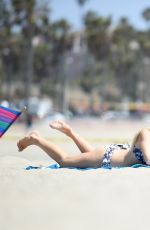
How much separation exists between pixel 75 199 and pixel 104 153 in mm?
1900

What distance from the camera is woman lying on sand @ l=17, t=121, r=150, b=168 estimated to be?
717cm

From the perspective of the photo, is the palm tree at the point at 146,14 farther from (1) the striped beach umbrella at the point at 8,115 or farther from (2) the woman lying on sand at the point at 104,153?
(2) the woman lying on sand at the point at 104,153

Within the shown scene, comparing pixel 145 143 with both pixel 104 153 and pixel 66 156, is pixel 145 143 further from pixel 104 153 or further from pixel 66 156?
pixel 66 156

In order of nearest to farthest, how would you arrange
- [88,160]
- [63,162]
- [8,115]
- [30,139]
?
[88,160] → [63,162] → [30,139] → [8,115]

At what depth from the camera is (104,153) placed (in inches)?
292

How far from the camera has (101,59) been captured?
6369 centimetres

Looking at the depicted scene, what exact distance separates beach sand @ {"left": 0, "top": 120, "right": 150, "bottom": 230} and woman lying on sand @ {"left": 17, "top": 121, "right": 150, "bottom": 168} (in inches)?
19.9

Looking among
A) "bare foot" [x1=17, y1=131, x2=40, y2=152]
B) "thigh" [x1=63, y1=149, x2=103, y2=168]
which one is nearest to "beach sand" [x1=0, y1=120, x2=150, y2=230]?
"thigh" [x1=63, y1=149, x2=103, y2=168]

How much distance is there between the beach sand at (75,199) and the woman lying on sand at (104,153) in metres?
0.51

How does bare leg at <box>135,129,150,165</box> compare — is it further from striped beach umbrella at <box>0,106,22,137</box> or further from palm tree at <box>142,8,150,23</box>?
palm tree at <box>142,8,150,23</box>

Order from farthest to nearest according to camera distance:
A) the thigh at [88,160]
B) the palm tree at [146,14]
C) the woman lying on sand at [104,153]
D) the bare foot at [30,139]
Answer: the palm tree at [146,14], the bare foot at [30,139], the thigh at [88,160], the woman lying on sand at [104,153]

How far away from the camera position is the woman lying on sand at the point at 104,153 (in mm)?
7168

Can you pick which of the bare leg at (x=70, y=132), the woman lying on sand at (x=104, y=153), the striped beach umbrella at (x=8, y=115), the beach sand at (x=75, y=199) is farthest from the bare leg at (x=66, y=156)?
the beach sand at (x=75, y=199)

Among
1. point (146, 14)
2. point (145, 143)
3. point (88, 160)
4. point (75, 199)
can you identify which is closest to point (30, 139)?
point (88, 160)
